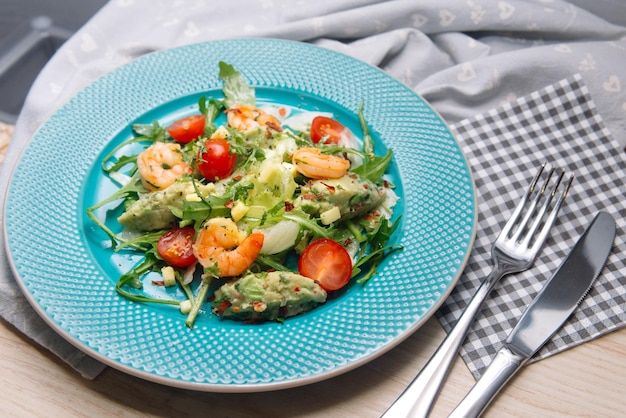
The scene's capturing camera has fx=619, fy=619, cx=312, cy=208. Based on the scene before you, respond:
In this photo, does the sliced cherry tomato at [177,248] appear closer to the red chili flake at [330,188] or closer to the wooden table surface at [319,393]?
the wooden table surface at [319,393]

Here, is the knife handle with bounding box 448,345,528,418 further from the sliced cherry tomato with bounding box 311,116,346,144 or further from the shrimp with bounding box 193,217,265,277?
the sliced cherry tomato with bounding box 311,116,346,144

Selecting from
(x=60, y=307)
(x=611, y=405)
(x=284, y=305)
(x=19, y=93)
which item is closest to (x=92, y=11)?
(x=19, y=93)

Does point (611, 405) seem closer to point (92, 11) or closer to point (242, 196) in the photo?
point (242, 196)

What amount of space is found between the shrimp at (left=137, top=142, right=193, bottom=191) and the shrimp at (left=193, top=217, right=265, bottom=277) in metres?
0.37

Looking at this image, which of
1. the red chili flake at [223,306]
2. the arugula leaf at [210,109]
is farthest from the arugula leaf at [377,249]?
the arugula leaf at [210,109]

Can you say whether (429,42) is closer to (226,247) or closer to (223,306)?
(226,247)

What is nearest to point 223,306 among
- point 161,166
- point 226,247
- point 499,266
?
point 226,247

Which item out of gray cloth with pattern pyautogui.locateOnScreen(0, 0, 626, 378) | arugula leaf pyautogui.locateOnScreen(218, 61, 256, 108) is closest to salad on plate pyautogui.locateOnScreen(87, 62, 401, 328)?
arugula leaf pyautogui.locateOnScreen(218, 61, 256, 108)

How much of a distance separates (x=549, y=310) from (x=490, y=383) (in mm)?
442

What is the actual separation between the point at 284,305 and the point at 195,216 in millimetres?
523

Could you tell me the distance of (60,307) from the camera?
90.9 inches

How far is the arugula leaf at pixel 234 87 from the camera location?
3211mm

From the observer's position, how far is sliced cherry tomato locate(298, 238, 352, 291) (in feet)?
7.93

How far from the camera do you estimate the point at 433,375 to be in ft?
7.45
